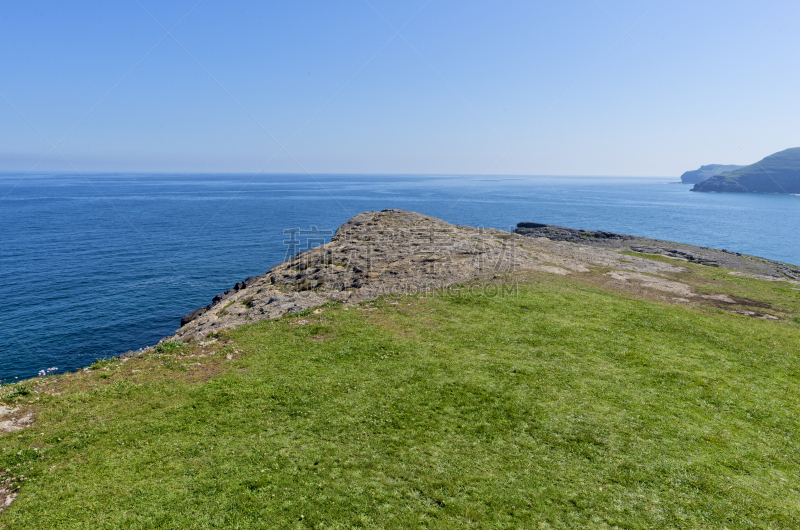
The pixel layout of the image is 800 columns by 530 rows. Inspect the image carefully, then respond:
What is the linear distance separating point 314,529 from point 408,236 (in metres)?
44.8

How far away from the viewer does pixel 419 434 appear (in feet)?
51.5

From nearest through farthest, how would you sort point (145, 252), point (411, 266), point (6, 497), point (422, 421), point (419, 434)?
point (6, 497), point (419, 434), point (422, 421), point (411, 266), point (145, 252)

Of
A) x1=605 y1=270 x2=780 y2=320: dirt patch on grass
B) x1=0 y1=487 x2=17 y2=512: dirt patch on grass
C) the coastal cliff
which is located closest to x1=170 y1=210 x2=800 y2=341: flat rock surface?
x1=605 y1=270 x2=780 y2=320: dirt patch on grass

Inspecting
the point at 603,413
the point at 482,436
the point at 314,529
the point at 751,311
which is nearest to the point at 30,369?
the point at 314,529

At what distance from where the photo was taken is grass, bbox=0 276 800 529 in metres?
11.9

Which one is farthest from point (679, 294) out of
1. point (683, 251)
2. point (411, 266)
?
point (683, 251)

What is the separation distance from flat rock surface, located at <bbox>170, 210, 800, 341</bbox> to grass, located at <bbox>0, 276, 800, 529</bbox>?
27.2 feet

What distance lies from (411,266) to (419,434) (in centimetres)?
2668

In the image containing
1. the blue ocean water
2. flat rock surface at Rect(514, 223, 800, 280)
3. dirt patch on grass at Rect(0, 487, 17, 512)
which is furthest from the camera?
flat rock surface at Rect(514, 223, 800, 280)

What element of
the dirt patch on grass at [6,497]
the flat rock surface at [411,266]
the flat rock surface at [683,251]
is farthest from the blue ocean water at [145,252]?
the flat rock surface at [683,251]

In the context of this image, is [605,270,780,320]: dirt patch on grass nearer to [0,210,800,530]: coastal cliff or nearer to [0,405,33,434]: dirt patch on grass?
A: [0,210,800,530]: coastal cliff

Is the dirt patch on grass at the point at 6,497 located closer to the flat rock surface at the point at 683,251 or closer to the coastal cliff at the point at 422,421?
the coastal cliff at the point at 422,421

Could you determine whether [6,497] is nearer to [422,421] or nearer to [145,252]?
[422,421]

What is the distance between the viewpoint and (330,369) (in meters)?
20.9
